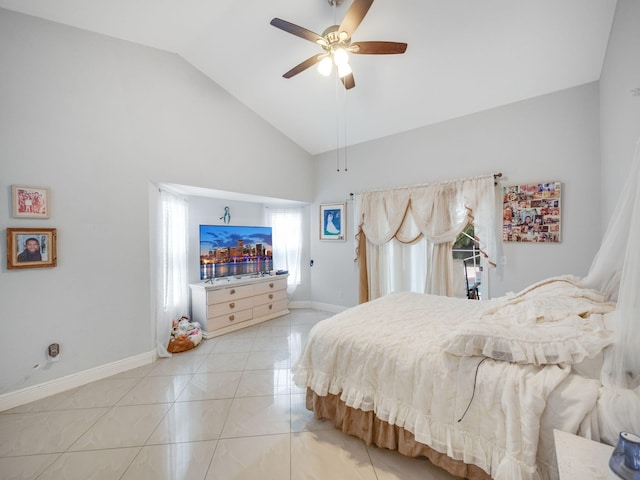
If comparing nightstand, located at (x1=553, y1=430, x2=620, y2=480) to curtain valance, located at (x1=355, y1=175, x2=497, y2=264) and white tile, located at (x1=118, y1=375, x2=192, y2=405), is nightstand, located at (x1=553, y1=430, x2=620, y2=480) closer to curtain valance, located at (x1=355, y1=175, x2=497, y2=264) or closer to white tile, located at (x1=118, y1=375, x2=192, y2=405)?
curtain valance, located at (x1=355, y1=175, x2=497, y2=264)

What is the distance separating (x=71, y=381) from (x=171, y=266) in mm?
1439

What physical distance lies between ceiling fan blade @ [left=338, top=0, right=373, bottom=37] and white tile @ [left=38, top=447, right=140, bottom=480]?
3197 millimetres

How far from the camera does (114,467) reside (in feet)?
4.97

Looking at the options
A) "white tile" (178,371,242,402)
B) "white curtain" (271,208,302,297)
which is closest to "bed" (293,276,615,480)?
"white tile" (178,371,242,402)

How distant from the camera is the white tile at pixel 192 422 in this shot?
1.74 m

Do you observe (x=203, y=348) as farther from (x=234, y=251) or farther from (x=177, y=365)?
(x=234, y=251)

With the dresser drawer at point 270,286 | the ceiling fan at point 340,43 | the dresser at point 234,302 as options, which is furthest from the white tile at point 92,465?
the ceiling fan at point 340,43

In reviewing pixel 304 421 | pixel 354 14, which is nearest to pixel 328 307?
pixel 304 421

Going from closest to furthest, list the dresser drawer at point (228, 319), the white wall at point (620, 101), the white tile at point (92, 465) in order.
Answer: the white tile at point (92, 465) < the white wall at point (620, 101) < the dresser drawer at point (228, 319)

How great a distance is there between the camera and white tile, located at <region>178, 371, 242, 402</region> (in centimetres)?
220

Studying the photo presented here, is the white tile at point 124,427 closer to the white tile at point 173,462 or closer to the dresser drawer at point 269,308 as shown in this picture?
the white tile at point 173,462

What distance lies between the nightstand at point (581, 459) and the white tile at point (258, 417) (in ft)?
5.04

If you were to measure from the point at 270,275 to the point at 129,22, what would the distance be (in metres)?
3.50

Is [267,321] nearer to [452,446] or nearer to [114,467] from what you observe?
[114,467]
